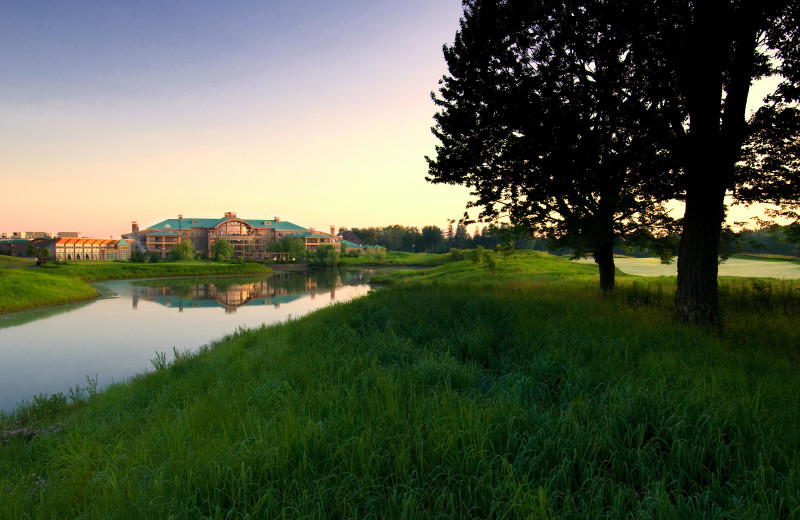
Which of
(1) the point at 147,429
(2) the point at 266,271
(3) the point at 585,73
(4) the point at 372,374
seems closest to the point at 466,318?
(4) the point at 372,374

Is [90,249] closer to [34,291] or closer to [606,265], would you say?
[34,291]

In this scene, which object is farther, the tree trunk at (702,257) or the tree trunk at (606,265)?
the tree trunk at (606,265)

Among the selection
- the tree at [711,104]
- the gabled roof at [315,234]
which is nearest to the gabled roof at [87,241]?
the gabled roof at [315,234]

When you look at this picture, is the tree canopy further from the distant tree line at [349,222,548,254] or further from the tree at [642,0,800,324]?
the distant tree line at [349,222,548,254]

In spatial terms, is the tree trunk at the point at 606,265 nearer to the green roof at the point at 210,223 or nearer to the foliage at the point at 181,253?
the foliage at the point at 181,253

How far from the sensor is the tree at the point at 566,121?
9250 mm

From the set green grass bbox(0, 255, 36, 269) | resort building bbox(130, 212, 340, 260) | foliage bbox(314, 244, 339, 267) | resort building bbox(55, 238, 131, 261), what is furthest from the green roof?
green grass bbox(0, 255, 36, 269)

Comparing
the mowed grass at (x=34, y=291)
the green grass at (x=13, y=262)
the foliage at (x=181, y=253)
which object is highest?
the foliage at (x=181, y=253)

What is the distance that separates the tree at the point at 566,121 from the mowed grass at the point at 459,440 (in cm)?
500

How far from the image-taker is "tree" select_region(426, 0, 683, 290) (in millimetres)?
9250

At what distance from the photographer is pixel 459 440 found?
10.6 ft

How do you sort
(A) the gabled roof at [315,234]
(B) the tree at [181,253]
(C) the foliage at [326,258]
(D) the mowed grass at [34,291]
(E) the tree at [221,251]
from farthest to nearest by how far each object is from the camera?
(A) the gabled roof at [315,234] → (C) the foliage at [326,258] → (E) the tree at [221,251] → (B) the tree at [181,253] → (D) the mowed grass at [34,291]

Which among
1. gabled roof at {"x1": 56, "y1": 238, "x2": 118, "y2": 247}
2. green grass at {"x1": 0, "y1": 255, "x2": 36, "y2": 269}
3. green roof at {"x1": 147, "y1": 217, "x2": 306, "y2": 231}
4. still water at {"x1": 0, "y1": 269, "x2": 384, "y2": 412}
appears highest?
green roof at {"x1": 147, "y1": 217, "x2": 306, "y2": 231}

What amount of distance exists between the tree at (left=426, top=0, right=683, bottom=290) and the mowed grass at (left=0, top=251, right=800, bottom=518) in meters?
5.00
